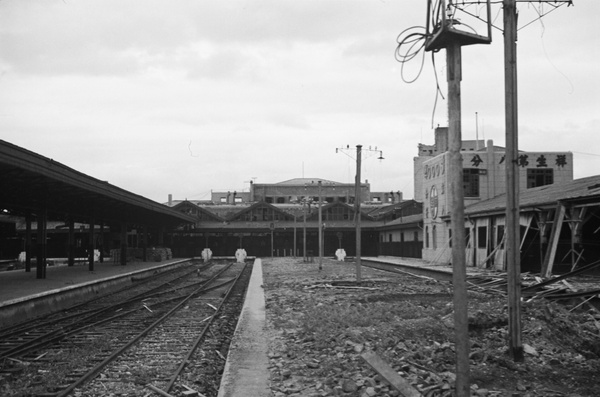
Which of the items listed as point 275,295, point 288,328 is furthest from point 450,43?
point 275,295

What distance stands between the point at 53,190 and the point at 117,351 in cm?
1491

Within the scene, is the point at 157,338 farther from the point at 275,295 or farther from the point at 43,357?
the point at 275,295

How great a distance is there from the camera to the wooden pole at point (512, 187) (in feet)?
27.9

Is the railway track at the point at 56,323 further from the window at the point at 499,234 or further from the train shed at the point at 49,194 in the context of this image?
the window at the point at 499,234

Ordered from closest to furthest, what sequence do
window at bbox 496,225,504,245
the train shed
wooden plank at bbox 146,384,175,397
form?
wooden plank at bbox 146,384,175,397
the train shed
window at bbox 496,225,504,245

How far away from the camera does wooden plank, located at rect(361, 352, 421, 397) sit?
6.89 m

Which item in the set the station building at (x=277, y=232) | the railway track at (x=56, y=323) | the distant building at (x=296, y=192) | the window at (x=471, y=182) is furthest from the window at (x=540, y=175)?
the distant building at (x=296, y=192)

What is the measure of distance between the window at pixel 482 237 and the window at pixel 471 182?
24.9 feet

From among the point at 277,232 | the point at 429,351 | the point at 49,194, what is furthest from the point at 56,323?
the point at 277,232

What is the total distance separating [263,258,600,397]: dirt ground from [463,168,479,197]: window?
25.5 metres

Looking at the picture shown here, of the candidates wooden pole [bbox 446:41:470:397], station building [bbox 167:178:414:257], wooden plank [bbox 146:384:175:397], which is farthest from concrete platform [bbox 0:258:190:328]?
station building [bbox 167:178:414:257]

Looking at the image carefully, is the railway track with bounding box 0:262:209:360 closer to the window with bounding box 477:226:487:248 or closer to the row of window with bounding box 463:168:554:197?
the window with bounding box 477:226:487:248

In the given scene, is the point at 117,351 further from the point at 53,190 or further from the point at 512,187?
the point at 53,190

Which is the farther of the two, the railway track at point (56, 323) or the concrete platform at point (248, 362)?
the railway track at point (56, 323)
